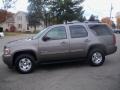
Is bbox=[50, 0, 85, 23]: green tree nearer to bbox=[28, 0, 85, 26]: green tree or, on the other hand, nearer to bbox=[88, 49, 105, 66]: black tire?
bbox=[28, 0, 85, 26]: green tree

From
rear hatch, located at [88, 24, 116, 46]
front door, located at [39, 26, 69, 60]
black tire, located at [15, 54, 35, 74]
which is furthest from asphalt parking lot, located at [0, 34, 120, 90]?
rear hatch, located at [88, 24, 116, 46]

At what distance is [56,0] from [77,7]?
18.0 ft

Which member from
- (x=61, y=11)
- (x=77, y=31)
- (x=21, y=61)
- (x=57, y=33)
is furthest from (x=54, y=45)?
(x=61, y=11)

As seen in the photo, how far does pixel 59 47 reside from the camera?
10219mm

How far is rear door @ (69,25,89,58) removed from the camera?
10.4 meters

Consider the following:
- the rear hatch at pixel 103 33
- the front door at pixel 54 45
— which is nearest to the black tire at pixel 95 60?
the rear hatch at pixel 103 33

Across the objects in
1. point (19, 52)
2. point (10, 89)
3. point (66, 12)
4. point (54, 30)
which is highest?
point (66, 12)

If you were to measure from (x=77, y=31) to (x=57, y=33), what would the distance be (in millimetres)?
874

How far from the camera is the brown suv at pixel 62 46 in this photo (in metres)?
9.91

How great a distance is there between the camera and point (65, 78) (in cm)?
879

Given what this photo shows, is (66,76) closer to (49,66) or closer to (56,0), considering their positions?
(49,66)

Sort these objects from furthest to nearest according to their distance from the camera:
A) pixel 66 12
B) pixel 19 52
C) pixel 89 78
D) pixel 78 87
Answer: pixel 66 12 → pixel 19 52 → pixel 89 78 → pixel 78 87

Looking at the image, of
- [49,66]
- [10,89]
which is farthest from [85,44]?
[10,89]

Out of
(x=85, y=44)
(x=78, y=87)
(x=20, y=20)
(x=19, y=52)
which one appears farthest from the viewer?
(x=20, y=20)
